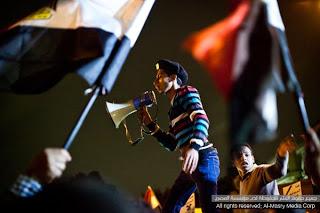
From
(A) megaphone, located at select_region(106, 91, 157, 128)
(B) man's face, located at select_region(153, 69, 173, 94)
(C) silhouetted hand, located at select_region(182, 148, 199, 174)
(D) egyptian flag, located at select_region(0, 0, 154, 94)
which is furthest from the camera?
(A) megaphone, located at select_region(106, 91, 157, 128)

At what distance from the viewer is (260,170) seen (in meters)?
2.67

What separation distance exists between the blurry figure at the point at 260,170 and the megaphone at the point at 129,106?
2.35ft

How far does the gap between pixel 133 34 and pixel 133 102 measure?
3.23 ft

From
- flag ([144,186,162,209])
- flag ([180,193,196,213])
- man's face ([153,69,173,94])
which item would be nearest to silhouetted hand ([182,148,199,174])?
man's face ([153,69,173,94])

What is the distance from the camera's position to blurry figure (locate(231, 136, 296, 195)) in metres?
2.34

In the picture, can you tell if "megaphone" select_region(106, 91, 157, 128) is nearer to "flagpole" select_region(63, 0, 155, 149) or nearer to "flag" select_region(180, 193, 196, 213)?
"flagpole" select_region(63, 0, 155, 149)

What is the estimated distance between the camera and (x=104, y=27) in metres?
1.80

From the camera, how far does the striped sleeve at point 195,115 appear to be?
7.12ft

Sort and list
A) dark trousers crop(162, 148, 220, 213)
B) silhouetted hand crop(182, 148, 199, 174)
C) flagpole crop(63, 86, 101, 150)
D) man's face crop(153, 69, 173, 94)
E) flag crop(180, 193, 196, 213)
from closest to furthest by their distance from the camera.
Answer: flagpole crop(63, 86, 101, 150) → silhouetted hand crop(182, 148, 199, 174) → dark trousers crop(162, 148, 220, 213) → man's face crop(153, 69, 173, 94) → flag crop(180, 193, 196, 213)

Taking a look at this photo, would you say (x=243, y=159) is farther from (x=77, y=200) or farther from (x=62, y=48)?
(x=77, y=200)

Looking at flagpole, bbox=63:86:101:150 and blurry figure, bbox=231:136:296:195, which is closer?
flagpole, bbox=63:86:101:150

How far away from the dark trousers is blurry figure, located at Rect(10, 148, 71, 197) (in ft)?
3.67

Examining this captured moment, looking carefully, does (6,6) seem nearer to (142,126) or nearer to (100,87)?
(142,126)

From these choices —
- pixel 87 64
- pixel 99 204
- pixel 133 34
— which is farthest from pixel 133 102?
pixel 99 204
